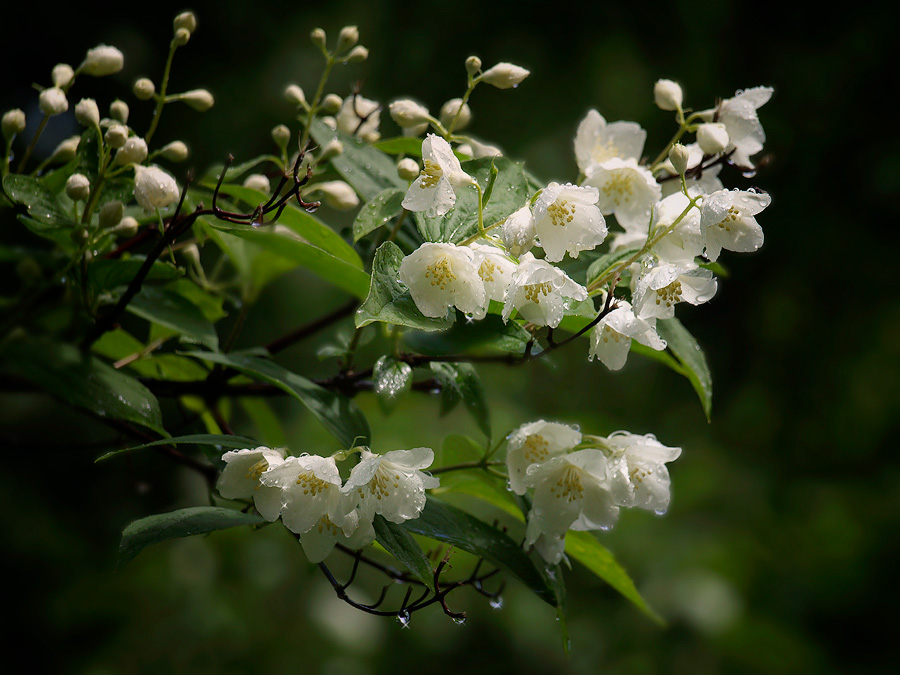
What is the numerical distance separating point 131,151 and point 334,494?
0.37m

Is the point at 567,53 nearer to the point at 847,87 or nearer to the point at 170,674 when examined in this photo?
the point at 847,87

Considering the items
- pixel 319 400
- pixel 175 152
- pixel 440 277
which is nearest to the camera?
pixel 440 277

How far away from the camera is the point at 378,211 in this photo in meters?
0.68

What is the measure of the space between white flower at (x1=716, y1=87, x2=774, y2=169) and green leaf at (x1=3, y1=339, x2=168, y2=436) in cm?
62

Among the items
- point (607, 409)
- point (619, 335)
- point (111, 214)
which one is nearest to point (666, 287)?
point (619, 335)

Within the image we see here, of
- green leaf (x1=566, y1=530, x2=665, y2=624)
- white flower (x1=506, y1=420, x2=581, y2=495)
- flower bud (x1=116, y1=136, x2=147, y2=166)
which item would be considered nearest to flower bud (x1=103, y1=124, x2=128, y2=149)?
flower bud (x1=116, y1=136, x2=147, y2=166)

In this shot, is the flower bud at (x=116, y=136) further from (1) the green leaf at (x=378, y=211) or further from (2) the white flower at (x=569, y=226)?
(2) the white flower at (x=569, y=226)

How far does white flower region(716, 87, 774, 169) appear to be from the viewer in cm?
79

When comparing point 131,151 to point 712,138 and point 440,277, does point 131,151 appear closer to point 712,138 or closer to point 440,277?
point 440,277

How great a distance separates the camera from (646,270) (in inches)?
24.7

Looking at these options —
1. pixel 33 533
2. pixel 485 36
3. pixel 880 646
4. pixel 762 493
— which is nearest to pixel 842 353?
pixel 762 493

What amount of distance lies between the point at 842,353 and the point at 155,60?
2602 millimetres

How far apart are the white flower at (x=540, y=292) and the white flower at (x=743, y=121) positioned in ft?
1.02

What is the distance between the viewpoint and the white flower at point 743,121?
0.79 m
